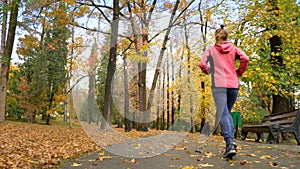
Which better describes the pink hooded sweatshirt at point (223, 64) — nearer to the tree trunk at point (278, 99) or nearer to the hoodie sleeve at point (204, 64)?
the hoodie sleeve at point (204, 64)

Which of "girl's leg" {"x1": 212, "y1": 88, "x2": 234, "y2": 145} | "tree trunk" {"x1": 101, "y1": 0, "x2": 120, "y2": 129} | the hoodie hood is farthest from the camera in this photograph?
"tree trunk" {"x1": 101, "y1": 0, "x2": 120, "y2": 129}

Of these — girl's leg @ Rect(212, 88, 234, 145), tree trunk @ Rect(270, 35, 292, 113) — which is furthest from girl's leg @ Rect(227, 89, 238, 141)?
tree trunk @ Rect(270, 35, 292, 113)

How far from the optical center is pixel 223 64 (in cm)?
382

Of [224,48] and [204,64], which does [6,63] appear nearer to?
[204,64]

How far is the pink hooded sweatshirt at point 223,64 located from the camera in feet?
12.4

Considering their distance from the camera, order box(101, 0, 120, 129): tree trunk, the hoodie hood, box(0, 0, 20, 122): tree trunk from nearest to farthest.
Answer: the hoodie hood
box(101, 0, 120, 129): tree trunk
box(0, 0, 20, 122): tree trunk

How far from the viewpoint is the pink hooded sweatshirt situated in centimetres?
377

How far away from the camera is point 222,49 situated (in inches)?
152

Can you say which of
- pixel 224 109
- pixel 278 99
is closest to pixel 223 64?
pixel 224 109

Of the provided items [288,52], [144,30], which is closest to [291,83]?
[288,52]

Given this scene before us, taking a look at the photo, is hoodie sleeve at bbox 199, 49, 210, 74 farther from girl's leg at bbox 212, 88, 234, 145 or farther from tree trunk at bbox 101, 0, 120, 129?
tree trunk at bbox 101, 0, 120, 129

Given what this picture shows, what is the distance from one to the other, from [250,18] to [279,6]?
103 centimetres

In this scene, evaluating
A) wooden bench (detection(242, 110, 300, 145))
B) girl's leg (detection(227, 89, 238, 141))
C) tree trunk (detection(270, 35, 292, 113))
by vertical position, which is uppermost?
tree trunk (detection(270, 35, 292, 113))

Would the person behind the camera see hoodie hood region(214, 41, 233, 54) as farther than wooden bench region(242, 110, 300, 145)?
No
